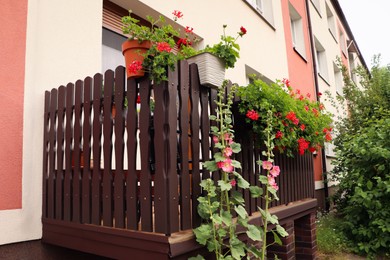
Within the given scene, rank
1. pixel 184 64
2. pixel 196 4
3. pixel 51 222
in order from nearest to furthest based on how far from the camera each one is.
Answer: pixel 184 64, pixel 51 222, pixel 196 4

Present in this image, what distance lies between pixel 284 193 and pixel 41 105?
111 inches

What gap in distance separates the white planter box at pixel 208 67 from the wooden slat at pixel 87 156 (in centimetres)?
85

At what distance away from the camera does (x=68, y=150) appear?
258 centimetres

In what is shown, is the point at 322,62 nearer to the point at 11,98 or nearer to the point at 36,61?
the point at 36,61

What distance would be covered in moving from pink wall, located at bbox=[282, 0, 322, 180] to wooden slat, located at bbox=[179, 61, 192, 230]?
6729 mm

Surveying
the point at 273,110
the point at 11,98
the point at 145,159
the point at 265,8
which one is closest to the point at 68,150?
the point at 11,98

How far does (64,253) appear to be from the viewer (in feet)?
8.95

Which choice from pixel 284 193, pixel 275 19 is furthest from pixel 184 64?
pixel 275 19

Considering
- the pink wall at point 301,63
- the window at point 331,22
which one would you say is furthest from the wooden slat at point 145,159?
the window at point 331,22

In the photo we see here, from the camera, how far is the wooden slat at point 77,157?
2.43m

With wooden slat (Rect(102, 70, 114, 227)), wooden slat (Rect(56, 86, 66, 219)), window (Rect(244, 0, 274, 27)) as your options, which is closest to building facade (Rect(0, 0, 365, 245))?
wooden slat (Rect(56, 86, 66, 219))

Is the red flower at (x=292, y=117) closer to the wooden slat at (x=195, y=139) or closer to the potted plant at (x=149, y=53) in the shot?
the wooden slat at (x=195, y=139)

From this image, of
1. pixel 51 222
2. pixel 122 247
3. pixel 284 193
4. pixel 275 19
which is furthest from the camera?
pixel 275 19

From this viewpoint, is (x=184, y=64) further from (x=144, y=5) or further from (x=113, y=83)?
(x=144, y=5)
